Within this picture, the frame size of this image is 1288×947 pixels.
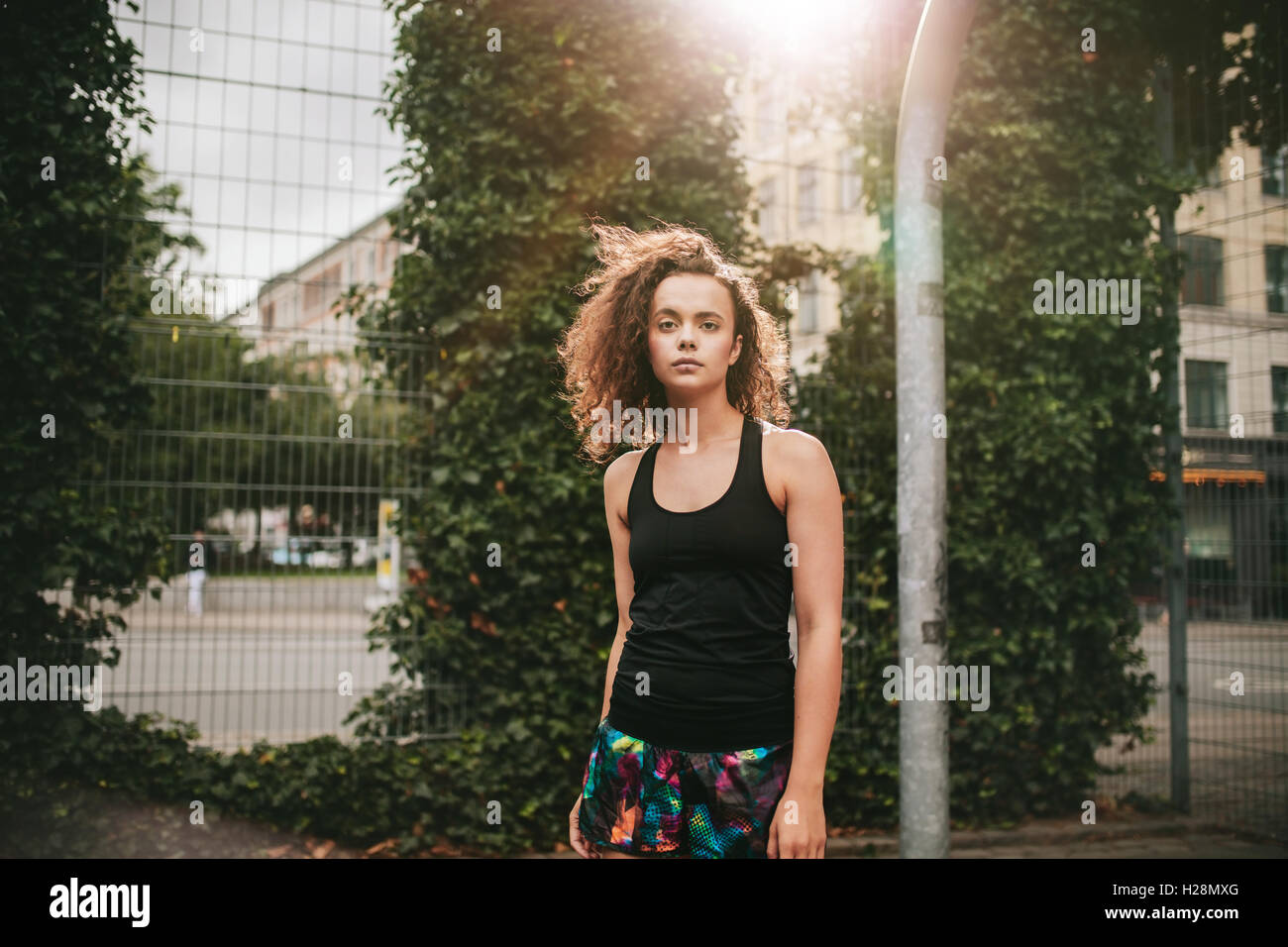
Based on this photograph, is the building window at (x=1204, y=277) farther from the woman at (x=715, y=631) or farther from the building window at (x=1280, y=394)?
the woman at (x=715, y=631)

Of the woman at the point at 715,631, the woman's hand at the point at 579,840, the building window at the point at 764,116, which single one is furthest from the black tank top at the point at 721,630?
the building window at the point at 764,116

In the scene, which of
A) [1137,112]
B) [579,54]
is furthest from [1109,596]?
[579,54]

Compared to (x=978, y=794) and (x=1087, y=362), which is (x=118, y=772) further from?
(x=1087, y=362)

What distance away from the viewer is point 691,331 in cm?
245

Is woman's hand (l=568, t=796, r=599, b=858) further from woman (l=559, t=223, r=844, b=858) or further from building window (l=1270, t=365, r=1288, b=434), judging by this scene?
building window (l=1270, t=365, r=1288, b=434)

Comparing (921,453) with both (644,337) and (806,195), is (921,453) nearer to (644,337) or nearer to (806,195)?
(644,337)

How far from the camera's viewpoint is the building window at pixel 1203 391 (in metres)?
6.30

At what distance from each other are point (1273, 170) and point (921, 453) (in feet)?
14.4

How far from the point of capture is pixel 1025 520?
601cm

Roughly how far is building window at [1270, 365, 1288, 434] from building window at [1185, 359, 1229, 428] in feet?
1.21

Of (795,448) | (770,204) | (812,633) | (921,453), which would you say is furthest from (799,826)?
(770,204)

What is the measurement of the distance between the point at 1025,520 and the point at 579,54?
3.98 meters

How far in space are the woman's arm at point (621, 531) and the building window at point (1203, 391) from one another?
206 inches

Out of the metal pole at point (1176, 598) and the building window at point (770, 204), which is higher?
the building window at point (770, 204)
